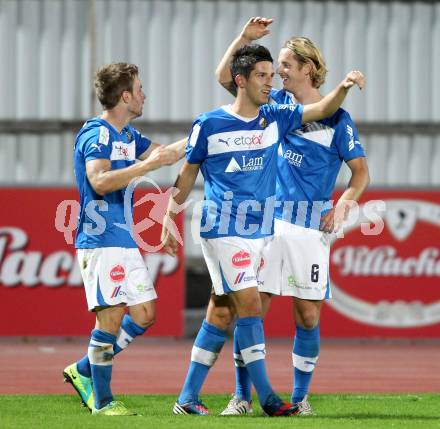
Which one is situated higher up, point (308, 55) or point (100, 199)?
point (308, 55)

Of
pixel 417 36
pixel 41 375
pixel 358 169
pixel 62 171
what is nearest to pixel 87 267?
pixel 358 169

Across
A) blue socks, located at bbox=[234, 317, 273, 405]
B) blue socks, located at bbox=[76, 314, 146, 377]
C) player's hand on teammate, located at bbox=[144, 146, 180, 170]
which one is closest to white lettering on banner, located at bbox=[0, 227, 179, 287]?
blue socks, located at bbox=[76, 314, 146, 377]

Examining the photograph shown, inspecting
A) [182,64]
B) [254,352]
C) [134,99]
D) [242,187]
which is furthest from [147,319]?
[182,64]

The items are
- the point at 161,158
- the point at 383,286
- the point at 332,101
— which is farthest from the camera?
the point at 383,286

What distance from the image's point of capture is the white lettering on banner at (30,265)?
14023 mm

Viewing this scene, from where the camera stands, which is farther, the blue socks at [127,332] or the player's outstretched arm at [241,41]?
the blue socks at [127,332]

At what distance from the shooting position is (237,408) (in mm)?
7652

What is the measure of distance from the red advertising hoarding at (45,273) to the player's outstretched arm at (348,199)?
6333 mm

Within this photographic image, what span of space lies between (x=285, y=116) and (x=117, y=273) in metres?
1.35

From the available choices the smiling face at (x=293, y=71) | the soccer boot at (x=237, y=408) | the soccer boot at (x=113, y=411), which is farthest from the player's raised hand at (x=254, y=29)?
the soccer boot at (x=113, y=411)

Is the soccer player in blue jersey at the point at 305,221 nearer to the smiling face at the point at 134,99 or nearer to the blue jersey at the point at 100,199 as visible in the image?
the smiling face at the point at 134,99

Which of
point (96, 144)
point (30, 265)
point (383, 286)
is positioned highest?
point (96, 144)

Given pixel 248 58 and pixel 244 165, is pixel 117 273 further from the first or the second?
pixel 248 58

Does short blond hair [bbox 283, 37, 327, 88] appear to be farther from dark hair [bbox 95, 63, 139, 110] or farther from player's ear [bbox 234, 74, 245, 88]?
dark hair [bbox 95, 63, 139, 110]
